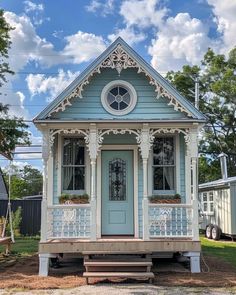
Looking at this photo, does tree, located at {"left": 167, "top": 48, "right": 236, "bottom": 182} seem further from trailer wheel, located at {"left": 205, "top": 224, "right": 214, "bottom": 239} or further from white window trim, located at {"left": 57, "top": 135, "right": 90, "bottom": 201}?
white window trim, located at {"left": 57, "top": 135, "right": 90, "bottom": 201}

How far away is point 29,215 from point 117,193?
39.5 feet

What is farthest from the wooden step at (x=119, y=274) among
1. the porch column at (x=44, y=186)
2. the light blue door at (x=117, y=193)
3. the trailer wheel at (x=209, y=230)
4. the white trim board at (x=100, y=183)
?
the trailer wheel at (x=209, y=230)

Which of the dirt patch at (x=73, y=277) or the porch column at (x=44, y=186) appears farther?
the porch column at (x=44, y=186)

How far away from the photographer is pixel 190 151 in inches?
392

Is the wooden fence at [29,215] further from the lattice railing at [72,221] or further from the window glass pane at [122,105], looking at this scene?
the window glass pane at [122,105]

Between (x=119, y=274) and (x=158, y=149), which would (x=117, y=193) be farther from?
(x=119, y=274)

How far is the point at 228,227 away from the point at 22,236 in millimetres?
9996

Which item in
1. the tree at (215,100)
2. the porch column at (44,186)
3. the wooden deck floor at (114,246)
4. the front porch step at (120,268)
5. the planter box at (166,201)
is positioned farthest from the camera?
the tree at (215,100)

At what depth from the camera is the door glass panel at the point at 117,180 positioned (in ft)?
35.7

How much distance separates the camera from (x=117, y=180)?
10906 millimetres

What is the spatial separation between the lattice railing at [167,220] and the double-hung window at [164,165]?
104 centimetres

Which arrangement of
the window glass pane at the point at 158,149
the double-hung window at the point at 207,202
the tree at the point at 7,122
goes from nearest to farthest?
the window glass pane at the point at 158,149, the tree at the point at 7,122, the double-hung window at the point at 207,202

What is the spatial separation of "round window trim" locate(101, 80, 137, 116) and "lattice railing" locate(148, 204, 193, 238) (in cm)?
247

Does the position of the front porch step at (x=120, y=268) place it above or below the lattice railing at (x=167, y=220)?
below
